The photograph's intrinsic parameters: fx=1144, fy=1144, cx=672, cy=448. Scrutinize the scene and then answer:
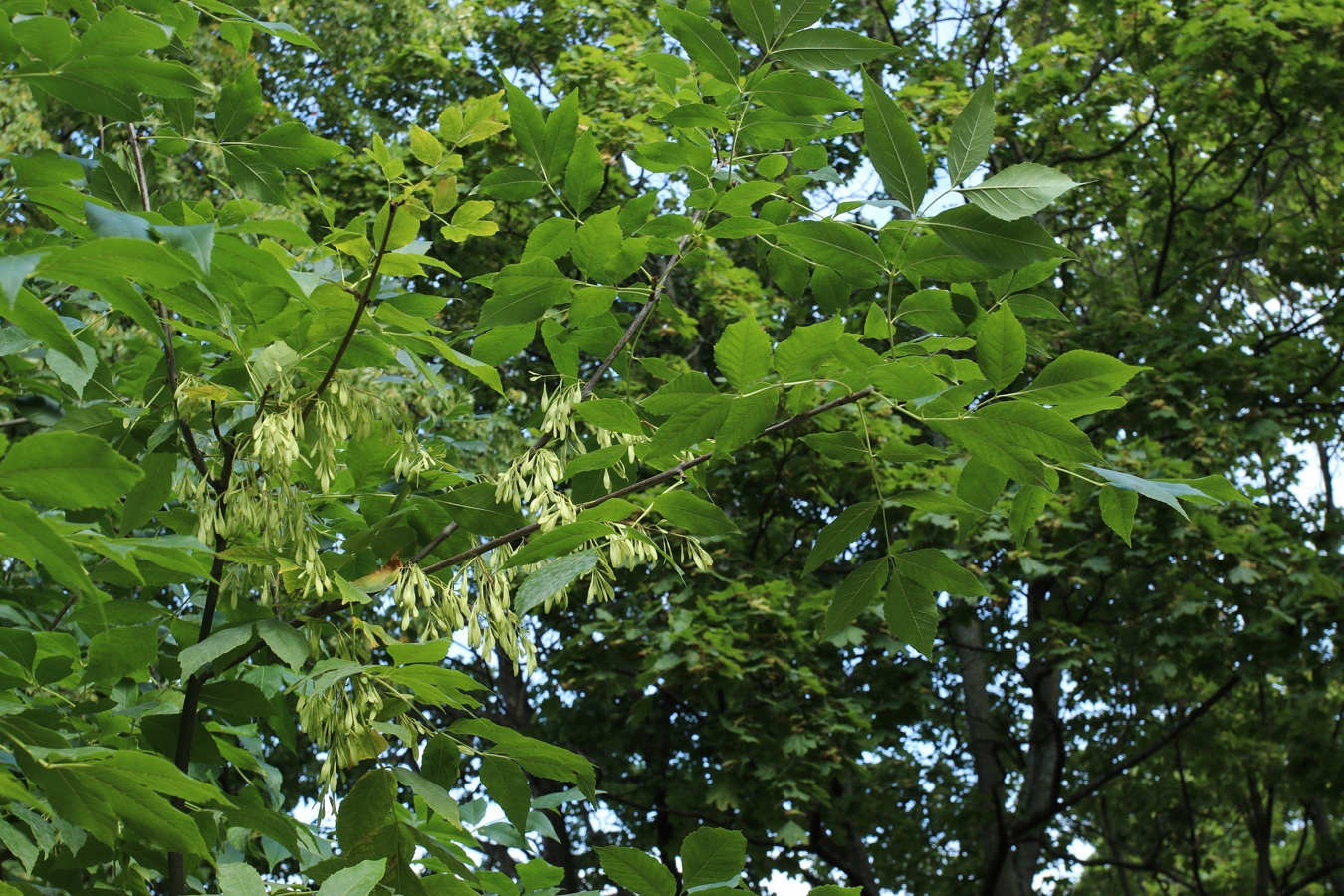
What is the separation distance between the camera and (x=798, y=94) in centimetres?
170

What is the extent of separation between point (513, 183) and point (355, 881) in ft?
3.56

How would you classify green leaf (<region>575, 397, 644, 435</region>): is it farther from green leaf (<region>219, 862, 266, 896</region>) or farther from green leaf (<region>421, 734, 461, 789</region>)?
green leaf (<region>219, 862, 266, 896</region>)

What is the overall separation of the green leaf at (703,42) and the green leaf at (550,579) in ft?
2.40

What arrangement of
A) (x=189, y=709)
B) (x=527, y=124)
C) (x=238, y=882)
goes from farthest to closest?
(x=527, y=124)
(x=189, y=709)
(x=238, y=882)

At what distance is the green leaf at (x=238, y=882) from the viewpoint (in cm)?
128

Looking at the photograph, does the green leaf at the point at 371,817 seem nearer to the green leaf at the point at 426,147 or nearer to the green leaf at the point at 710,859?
the green leaf at the point at 710,859

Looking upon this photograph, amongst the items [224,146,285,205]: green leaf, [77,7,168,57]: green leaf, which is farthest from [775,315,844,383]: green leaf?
[224,146,285,205]: green leaf

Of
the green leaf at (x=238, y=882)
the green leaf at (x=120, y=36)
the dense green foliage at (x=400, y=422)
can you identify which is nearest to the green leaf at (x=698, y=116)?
the dense green foliage at (x=400, y=422)

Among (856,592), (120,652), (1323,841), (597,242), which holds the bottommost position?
(120,652)

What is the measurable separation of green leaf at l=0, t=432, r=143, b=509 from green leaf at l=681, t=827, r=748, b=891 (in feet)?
2.57

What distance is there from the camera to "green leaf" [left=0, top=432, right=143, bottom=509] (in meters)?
0.96

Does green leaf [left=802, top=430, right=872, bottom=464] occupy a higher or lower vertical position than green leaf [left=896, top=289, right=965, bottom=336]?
lower

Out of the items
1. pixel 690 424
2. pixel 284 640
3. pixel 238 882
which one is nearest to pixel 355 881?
pixel 238 882

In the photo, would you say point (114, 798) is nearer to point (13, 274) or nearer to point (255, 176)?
point (13, 274)
